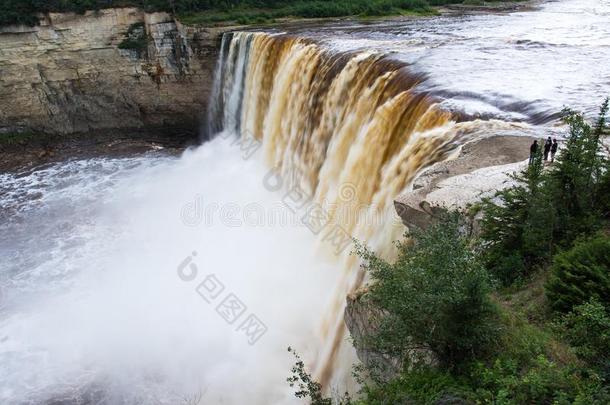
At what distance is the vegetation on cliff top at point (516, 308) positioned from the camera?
5.21 meters

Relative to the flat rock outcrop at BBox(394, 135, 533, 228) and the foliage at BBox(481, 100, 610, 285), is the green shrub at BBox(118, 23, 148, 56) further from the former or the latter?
the foliage at BBox(481, 100, 610, 285)

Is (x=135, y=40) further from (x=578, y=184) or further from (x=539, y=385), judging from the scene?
(x=539, y=385)

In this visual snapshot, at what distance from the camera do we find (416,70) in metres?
15.1

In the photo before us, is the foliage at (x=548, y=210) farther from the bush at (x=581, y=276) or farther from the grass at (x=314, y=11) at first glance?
the grass at (x=314, y=11)

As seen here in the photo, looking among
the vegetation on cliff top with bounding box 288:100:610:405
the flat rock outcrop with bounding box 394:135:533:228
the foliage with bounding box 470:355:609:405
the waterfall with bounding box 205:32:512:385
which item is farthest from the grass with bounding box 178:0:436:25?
the foliage with bounding box 470:355:609:405

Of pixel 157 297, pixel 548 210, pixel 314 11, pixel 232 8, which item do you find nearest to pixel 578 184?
pixel 548 210

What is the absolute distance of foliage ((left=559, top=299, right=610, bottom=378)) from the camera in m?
5.18

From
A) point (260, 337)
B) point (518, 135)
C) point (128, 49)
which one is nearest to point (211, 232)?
point (260, 337)

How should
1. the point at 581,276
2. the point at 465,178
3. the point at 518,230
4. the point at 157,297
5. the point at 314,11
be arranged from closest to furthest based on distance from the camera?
the point at 581,276
the point at 518,230
the point at 465,178
the point at 157,297
the point at 314,11

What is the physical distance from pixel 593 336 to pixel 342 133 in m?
10.4

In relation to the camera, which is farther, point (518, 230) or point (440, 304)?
point (518, 230)

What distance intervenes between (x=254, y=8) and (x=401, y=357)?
103 ft

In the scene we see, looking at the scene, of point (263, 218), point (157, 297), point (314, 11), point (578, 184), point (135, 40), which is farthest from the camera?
point (314, 11)

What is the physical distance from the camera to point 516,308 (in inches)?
263
